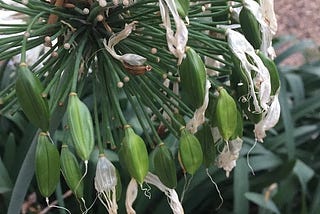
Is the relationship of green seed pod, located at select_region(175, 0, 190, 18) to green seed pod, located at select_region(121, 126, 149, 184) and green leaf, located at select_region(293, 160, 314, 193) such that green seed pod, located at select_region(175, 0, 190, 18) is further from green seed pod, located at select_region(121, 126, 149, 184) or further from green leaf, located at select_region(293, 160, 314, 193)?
green leaf, located at select_region(293, 160, 314, 193)

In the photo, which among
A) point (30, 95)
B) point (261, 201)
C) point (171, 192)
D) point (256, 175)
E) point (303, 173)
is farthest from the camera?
point (256, 175)

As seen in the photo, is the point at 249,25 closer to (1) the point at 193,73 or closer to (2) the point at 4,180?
(1) the point at 193,73

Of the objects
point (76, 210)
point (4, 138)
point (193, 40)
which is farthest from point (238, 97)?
point (4, 138)

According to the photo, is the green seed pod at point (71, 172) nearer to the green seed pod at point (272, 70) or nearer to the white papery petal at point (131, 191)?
the white papery petal at point (131, 191)

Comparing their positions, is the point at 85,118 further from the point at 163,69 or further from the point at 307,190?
the point at 307,190

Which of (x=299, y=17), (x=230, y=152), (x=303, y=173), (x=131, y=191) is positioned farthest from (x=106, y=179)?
(x=299, y=17)
